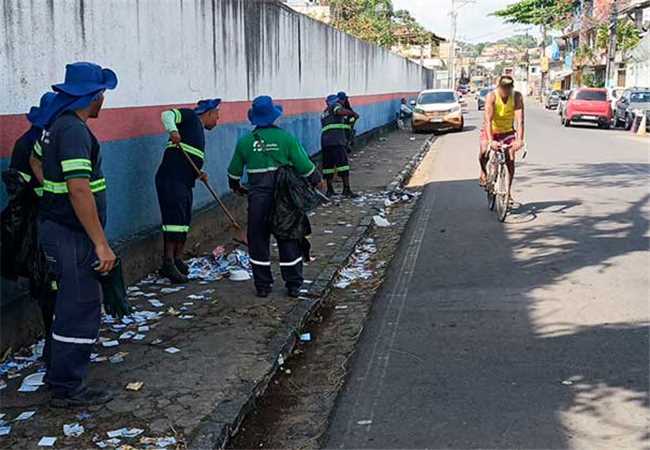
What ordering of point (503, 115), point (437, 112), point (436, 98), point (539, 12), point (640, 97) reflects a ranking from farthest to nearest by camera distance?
point (539, 12) → point (640, 97) → point (436, 98) → point (437, 112) → point (503, 115)

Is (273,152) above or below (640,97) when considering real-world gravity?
below

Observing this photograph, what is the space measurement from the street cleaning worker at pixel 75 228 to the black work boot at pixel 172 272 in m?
2.72

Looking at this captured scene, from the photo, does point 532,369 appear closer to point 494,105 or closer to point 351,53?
point 494,105

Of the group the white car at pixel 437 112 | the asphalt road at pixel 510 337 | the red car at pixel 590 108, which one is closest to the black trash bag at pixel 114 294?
the asphalt road at pixel 510 337

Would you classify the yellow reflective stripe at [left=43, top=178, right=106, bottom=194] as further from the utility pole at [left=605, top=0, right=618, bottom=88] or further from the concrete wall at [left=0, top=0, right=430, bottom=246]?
the utility pole at [left=605, top=0, right=618, bottom=88]

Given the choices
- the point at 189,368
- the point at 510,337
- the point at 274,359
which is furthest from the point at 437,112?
the point at 189,368

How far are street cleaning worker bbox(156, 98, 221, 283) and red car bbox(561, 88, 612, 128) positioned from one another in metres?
26.4

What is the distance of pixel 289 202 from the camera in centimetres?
642

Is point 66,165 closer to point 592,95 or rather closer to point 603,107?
point 603,107

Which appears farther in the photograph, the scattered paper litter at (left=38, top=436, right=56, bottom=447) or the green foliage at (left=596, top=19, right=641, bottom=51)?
the green foliage at (left=596, top=19, right=641, bottom=51)

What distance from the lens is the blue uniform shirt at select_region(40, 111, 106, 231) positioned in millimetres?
3855

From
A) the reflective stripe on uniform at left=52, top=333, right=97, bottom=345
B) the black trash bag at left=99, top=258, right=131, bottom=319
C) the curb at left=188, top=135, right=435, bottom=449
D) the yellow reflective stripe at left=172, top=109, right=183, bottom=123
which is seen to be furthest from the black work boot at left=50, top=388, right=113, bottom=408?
the yellow reflective stripe at left=172, top=109, right=183, bottom=123

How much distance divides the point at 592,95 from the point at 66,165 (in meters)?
30.7

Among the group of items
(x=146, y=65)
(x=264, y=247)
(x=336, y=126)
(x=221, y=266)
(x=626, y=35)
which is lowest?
(x=221, y=266)
